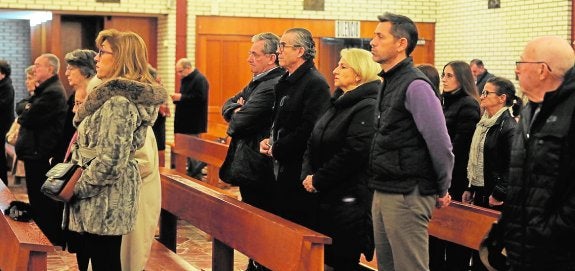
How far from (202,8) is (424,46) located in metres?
4.27

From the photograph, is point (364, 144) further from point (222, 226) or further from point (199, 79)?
point (199, 79)

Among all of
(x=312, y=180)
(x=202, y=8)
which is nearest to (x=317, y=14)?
(x=202, y=8)

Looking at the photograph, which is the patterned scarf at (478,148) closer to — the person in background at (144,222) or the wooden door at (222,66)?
the person in background at (144,222)

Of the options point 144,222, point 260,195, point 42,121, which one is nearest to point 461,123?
point 260,195

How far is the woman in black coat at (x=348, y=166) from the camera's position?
5.60 m

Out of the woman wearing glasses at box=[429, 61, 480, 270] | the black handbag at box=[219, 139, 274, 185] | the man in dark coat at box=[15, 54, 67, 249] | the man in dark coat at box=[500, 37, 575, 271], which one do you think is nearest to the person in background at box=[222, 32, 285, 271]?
the black handbag at box=[219, 139, 274, 185]

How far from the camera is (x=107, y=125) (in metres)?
4.90

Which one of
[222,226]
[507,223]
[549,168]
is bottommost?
[222,226]

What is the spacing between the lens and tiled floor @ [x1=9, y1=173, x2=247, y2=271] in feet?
25.1

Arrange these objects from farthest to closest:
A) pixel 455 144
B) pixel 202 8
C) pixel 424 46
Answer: pixel 424 46, pixel 202 8, pixel 455 144

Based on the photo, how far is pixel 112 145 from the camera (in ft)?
16.0

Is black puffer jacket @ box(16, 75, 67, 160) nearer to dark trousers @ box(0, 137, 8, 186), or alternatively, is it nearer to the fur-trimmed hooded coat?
dark trousers @ box(0, 137, 8, 186)

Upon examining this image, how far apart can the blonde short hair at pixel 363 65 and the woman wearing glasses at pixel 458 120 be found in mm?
1315

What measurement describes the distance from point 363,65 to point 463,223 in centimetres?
119
